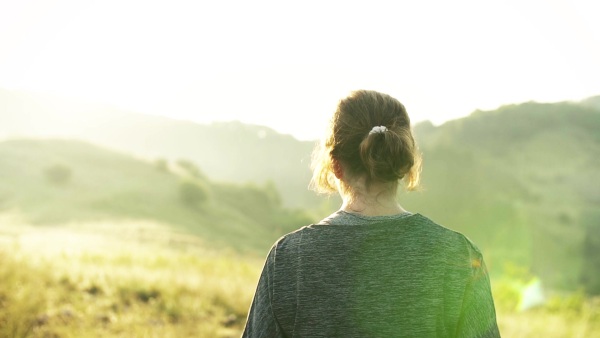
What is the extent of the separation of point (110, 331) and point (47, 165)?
183ft

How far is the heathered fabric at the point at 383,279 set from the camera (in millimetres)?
2213

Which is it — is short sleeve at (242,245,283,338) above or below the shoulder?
below

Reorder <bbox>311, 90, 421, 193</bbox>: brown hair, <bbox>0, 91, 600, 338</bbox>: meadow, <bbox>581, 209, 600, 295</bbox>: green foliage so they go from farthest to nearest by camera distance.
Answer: <bbox>581, 209, 600, 295</bbox>: green foliage
<bbox>0, 91, 600, 338</bbox>: meadow
<bbox>311, 90, 421, 193</bbox>: brown hair

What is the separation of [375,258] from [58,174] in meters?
58.8

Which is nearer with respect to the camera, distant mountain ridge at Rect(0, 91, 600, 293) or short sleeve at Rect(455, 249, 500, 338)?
short sleeve at Rect(455, 249, 500, 338)

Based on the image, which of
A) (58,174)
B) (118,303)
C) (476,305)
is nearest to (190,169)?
(58,174)

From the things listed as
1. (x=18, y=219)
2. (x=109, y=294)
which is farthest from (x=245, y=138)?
(x=109, y=294)

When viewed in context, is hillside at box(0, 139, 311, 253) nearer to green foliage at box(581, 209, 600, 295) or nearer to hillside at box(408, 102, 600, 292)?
hillside at box(408, 102, 600, 292)

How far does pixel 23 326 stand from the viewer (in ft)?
19.8

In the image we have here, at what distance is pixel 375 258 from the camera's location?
222 cm

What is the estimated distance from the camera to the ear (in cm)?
233

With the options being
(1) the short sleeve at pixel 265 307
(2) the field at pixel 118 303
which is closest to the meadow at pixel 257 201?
(2) the field at pixel 118 303

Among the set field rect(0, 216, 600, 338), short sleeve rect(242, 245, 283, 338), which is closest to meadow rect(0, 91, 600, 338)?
field rect(0, 216, 600, 338)

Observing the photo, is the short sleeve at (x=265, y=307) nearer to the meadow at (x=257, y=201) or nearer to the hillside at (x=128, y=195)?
the meadow at (x=257, y=201)
